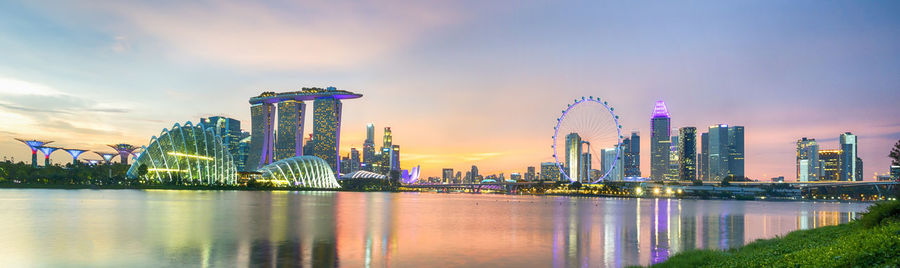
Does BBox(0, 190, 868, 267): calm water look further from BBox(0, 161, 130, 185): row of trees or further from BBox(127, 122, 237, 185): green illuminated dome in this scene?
BBox(0, 161, 130, 185): row of trees

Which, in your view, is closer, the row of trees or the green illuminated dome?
the row of trees

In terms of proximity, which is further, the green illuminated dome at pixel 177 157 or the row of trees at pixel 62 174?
the green illuminated dome at pixel 177 157

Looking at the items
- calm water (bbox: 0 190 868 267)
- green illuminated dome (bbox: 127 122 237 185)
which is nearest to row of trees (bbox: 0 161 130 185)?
green illuminated dome (bbox: 127 122 237 185)

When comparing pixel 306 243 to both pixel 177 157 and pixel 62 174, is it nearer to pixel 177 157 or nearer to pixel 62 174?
pixel 177 157

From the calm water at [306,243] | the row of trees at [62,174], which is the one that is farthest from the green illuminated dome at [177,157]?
the calm water at [306,243]

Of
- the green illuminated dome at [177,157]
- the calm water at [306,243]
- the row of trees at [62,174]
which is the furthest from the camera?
the green illuminated dome at [177,157]

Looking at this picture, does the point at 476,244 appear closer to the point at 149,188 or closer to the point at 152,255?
the point at 152,255

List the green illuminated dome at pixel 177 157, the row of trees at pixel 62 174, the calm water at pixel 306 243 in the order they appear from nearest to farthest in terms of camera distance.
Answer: the calm water at pixel 306 243 → the row of trees at pixel 62 174 → the green illuminated dome at pixel 177 157

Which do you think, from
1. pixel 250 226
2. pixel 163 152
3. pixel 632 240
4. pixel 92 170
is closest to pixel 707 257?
pixel 632 240

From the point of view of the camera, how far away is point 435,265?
2664cm

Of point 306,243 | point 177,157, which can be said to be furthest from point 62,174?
point 306,243

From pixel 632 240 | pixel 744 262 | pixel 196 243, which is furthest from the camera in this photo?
pixel 632 240

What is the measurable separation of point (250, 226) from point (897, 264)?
A: 40.1m

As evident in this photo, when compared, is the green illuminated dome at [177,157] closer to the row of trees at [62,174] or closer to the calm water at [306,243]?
the row of trees at [62,174]
